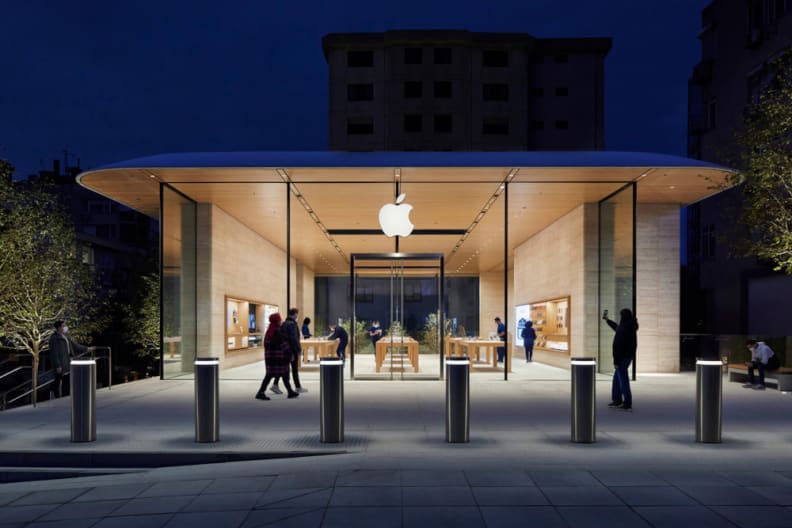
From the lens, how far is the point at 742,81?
27844 mm

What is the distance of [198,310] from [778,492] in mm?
14156

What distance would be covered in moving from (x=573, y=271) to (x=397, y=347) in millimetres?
5278

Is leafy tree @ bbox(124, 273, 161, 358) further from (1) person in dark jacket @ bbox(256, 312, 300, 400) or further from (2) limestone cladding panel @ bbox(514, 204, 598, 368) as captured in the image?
(1) person in dark jacket @ bbox(256, 312, 300, 400)

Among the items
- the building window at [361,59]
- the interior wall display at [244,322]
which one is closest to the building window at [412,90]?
the building window at [361,59]

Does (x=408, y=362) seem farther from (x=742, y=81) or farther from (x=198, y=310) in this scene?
(x=742, y=81)

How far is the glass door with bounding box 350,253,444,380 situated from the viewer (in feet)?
49.0

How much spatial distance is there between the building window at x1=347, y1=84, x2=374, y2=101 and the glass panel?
35.1 metres

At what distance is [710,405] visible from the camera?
293 inches

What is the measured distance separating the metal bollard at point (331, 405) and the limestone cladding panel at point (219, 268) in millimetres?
10048

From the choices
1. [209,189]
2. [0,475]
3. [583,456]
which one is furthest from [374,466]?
[209,189]

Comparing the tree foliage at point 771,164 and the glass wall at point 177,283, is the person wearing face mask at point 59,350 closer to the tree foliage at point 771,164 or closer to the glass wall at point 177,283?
the glass wall at point 177,283

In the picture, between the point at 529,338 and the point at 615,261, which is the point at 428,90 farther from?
the point at 615,261

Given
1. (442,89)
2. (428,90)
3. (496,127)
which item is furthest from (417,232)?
(496,127)

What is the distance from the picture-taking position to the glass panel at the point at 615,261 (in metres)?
14.5
